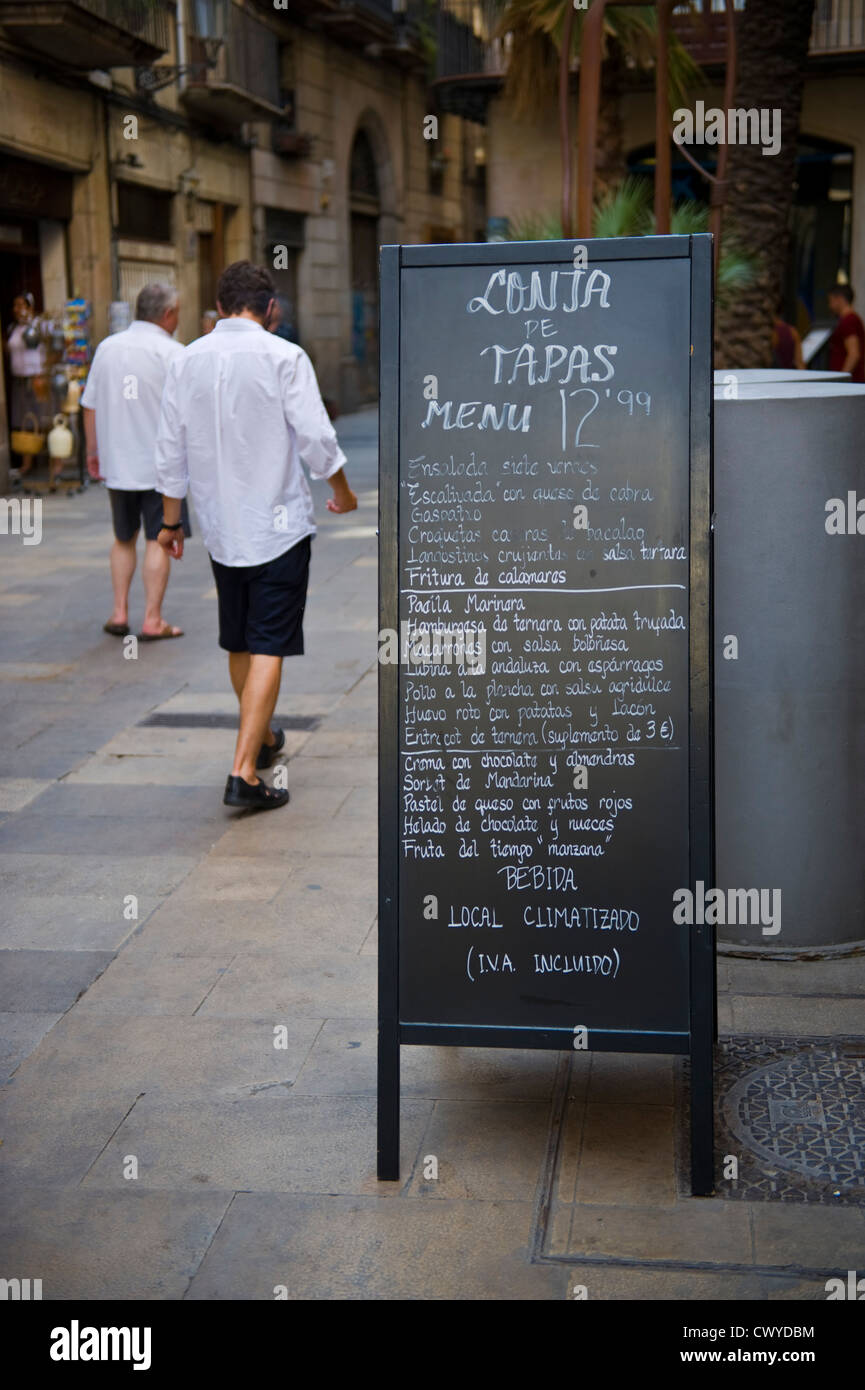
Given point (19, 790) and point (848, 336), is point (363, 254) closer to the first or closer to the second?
point (848, 336)

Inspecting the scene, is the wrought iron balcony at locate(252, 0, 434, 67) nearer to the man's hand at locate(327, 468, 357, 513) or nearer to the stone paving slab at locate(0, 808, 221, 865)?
the man's hand at locate(327, 468, 357, 513)

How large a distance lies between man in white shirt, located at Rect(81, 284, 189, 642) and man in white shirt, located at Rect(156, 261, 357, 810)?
2764mm

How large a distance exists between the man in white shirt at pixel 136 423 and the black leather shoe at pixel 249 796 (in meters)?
2.95

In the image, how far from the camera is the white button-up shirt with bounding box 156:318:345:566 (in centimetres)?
568

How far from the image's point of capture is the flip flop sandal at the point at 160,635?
8.86m

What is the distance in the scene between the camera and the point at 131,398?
8648 millimetres

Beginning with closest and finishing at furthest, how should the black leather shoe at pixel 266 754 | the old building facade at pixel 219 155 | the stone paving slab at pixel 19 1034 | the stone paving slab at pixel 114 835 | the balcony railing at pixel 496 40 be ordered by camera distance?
the stone paving slab at pixel 19 1034 < the stone paving slab at pixel 114 835 < the black leather shoe at pixel 266 754 < the old building facade at pixel 219 155 < the balcony railing at pixel 496 40

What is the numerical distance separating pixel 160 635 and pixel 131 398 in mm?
1274

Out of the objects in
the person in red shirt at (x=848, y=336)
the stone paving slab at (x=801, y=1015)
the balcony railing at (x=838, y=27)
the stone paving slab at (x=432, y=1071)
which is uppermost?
the balcony railing at (x=838, y=27)

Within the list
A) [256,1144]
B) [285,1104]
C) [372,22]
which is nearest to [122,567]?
[285,1104]

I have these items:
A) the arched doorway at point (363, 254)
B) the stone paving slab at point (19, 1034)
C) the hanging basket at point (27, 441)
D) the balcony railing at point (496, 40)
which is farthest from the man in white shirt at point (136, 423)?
the arched doorway at point (363, 254)

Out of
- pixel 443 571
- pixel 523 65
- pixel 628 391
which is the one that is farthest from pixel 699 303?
pixel 523 65

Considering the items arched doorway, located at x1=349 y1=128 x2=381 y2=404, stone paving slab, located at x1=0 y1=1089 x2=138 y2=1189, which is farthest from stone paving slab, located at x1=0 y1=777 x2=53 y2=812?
arched doorway, located at x1=349 y1=128 x2=381 y2=404

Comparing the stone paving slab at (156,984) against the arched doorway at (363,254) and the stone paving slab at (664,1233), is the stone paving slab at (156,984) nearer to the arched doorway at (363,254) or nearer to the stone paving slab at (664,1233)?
the stone paving slab at (664,1233)
